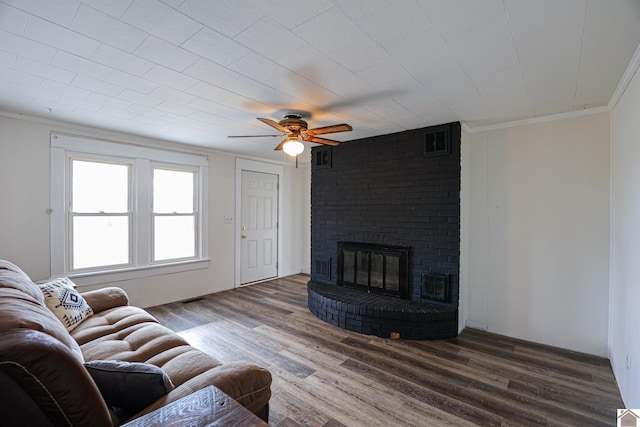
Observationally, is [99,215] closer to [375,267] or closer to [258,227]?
[258,227]

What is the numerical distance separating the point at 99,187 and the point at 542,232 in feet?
17.8

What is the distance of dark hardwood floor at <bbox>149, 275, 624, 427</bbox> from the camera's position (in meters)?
2.02

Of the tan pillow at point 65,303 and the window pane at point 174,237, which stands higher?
the window pane at point 174,237

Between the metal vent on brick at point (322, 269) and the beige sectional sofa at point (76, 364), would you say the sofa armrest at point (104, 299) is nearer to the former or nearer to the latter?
the beige sectional sofa at point (76, 364)

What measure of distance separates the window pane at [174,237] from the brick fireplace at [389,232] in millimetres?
2047

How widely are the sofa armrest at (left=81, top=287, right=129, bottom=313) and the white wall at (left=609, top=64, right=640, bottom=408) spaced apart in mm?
4039

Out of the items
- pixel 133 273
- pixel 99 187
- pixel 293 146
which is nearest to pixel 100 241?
pixel 133 273

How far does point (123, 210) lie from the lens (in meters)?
4.02

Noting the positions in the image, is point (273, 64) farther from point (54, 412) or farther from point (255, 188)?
point (255, 188)

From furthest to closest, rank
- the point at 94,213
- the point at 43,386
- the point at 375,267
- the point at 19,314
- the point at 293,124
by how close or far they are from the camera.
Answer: the point at 375,267 < the point at 94,213 < the point at 293,124 < the point at 19,314 < the point at 43,386

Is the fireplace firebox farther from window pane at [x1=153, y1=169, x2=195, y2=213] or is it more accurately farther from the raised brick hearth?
window pane at [x1=153, y1=169, x2=195, y2=213]

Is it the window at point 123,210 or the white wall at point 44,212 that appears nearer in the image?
the white wall at point 44,212

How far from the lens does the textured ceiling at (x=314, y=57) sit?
4.99 ft

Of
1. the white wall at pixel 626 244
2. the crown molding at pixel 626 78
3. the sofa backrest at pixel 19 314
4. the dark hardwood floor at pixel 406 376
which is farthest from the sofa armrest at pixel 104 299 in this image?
the crown molding at pixel 626 78
